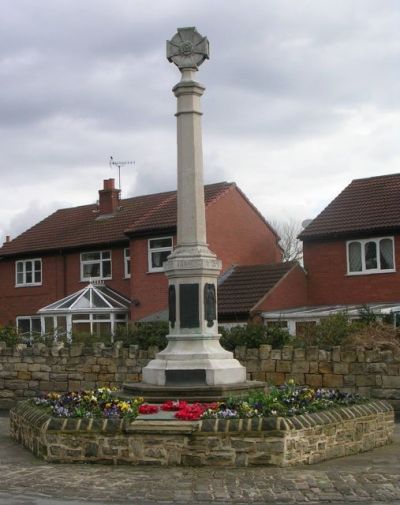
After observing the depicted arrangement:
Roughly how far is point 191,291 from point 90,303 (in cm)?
2014

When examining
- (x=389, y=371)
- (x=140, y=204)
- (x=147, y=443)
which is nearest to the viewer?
(x=147, y=443)

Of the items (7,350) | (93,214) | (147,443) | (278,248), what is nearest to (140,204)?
(93,214)

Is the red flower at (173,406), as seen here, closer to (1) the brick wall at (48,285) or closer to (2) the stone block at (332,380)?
(2) the stone block at (332,380)

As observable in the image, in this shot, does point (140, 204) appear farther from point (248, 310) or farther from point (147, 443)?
point (147, 443)

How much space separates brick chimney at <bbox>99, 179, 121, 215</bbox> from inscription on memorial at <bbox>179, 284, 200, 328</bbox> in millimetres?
25457

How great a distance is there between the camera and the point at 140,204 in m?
37.1

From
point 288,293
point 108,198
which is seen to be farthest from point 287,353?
point 108,198

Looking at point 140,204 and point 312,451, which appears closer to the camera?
point 312,451

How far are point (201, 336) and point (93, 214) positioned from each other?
27.0m

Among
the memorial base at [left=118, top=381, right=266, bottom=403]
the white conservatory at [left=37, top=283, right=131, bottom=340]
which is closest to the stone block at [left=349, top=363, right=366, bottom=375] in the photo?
the memorial base at [left=118, top=381, right=266, bottom=403]

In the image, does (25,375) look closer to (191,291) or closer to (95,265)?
(191,291)

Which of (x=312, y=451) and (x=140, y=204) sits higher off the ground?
(x=140, y=204)

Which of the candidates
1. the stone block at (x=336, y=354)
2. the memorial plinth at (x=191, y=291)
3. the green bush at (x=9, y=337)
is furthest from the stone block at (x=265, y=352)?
the green bush at (x=9, y=337)

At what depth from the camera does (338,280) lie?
96.6ft
